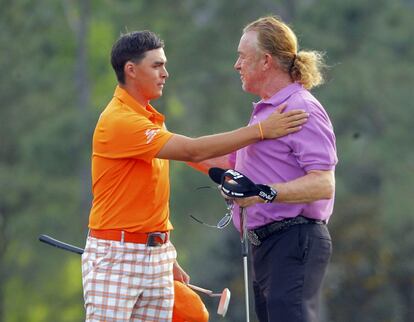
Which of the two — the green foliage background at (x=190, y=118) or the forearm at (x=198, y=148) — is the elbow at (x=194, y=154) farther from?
the green foliage background at (x=190, y=118)

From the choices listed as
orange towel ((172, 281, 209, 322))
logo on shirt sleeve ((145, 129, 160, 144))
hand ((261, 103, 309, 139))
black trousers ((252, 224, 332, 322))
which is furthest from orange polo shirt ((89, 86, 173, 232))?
black trousers ((252, 224, 332, 322))

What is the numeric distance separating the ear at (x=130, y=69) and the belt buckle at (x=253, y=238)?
1.07 metres

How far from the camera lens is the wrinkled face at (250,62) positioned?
7227 mm

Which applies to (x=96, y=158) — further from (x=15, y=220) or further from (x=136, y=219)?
(x=15, y=220)

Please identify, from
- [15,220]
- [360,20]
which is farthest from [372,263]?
[15,220]

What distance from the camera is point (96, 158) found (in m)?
7.32

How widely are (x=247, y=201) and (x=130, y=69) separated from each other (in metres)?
1.02

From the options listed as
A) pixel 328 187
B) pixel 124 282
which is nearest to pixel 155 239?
pixel 124 282

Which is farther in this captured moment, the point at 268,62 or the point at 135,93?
the point at 135,93

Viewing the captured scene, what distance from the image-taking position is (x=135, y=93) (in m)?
7.38

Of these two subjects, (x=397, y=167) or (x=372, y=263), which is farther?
(x=397, y=167)

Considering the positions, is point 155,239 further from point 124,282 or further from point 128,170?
point 128,170

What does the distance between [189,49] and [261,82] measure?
24525 mm

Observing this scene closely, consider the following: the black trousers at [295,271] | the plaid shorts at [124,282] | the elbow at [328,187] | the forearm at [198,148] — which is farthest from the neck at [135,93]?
the elbow at [328,187]
